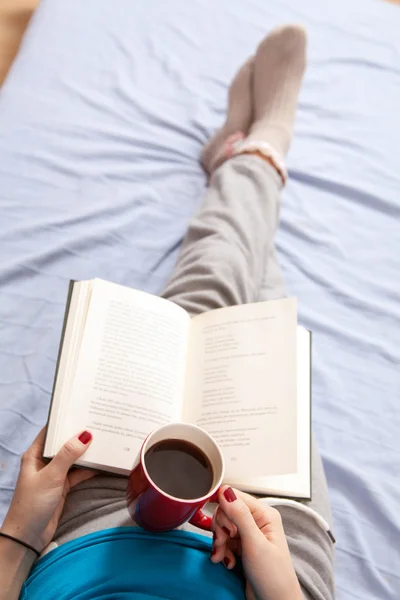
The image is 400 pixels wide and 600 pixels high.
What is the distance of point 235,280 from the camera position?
0.83 m

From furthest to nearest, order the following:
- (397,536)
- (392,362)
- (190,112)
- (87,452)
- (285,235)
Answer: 1. (190,112)
2. (285,235)
3. (392,362)
4. (397,536)
5. (87,452)

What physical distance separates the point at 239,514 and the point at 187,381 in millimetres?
201

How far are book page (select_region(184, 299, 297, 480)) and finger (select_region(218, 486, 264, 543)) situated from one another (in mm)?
92

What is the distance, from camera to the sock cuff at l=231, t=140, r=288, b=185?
3.23 feet

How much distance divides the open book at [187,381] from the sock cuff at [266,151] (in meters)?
0.38

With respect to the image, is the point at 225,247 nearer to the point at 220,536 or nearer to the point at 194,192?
the point at 194,192

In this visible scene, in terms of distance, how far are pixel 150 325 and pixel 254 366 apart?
0.14 meters

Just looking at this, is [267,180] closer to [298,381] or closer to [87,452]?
[298,381]

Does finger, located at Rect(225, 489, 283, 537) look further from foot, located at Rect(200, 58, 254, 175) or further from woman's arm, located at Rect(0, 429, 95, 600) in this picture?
foot, located at Rect(200, 58, 254, 175)

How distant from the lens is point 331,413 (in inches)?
33.7

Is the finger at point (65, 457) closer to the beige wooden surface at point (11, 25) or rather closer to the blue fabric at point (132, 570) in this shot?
the blue fabric at point (132, 570)

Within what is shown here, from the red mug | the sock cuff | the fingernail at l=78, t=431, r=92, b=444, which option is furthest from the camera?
the sock cuff

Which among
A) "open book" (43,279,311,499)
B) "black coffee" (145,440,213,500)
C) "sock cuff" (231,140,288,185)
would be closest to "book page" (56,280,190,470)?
"open book" (43,279,311,499)

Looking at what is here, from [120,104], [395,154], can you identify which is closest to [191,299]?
[120,104]
